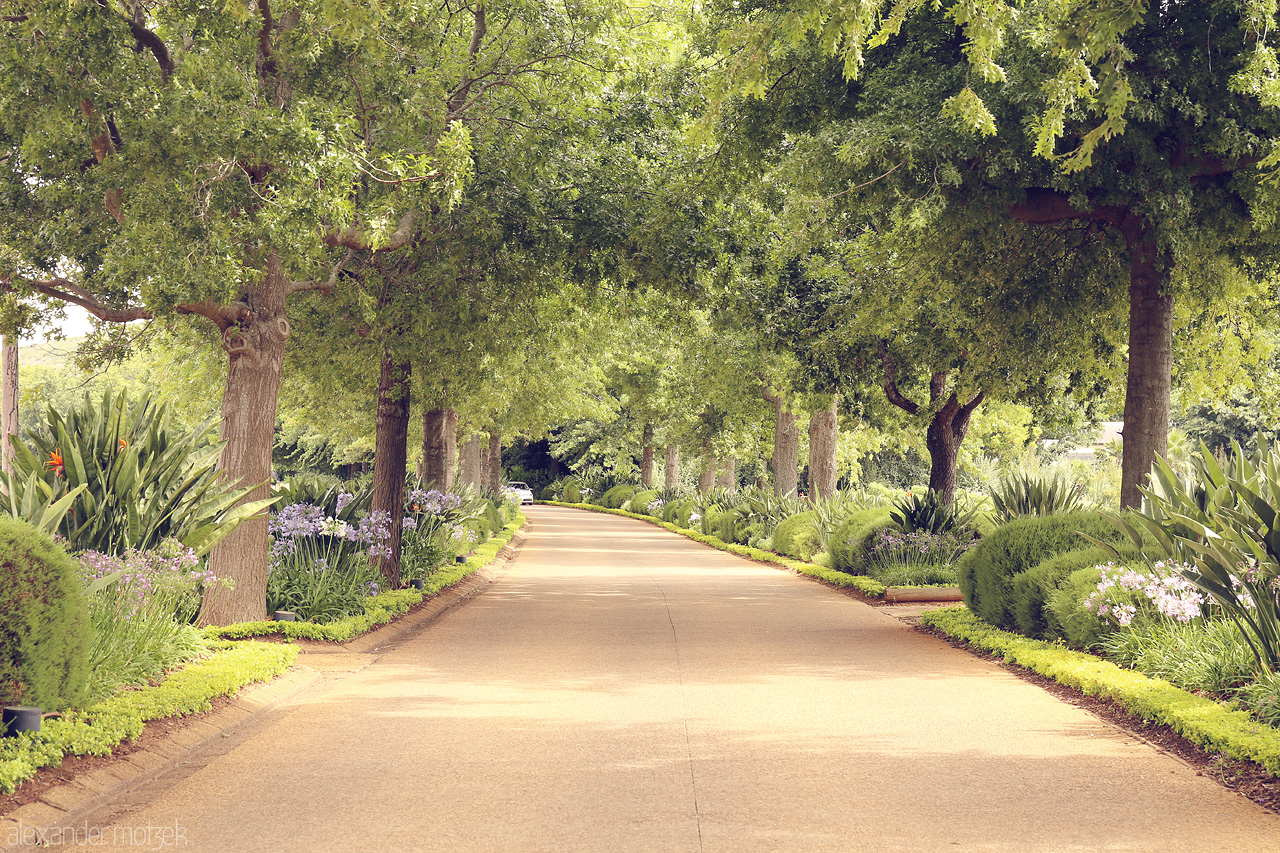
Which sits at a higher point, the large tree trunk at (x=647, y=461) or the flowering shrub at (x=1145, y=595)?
the large tree trunk at (x=647, y=461)

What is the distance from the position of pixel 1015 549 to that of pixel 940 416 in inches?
384

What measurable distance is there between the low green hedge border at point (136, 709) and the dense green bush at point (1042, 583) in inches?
291

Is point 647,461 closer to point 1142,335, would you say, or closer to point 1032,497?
point 1032,497

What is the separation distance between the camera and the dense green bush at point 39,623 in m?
5.84

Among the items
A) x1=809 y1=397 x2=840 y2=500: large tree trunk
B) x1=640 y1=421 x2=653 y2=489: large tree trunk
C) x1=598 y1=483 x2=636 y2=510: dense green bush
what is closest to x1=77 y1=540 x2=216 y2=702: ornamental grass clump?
x1=809 y1=397 x2=840 y2=500: large tree trunk

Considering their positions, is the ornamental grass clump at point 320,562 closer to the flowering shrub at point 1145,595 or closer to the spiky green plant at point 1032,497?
the flowering shrub at point 1145,595

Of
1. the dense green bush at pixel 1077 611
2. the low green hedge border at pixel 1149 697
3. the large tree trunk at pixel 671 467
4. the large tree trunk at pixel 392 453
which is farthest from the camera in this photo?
the large tree trunk at pixel 671 467

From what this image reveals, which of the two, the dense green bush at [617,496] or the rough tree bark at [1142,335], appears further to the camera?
the dense green bush at [617,496]

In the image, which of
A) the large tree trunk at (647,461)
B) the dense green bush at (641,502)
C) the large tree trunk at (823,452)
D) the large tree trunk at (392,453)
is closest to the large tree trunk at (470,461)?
the large tree trunk at (823,452)

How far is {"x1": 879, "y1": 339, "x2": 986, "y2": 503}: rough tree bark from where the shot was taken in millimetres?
20469

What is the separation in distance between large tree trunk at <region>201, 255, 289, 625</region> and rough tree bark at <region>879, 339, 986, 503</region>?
12.5 metres

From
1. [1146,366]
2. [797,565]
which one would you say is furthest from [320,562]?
[797,565]

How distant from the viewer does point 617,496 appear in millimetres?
60875

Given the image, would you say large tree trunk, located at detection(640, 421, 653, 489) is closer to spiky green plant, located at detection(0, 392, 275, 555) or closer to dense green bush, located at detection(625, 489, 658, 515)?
dense green bush, located at detection(625, 489, 658, 515)
